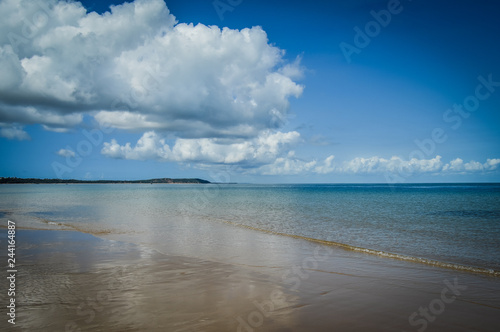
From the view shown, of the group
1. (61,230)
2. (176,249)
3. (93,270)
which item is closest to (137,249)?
(176,249)

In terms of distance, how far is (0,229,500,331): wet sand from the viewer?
6.30m

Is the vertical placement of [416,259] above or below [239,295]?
below

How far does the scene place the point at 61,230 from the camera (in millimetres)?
19672

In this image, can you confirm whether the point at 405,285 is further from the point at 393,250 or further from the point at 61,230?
the point at 61,230

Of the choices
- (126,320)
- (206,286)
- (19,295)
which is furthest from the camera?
(206,286)

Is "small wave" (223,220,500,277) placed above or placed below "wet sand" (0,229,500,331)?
below

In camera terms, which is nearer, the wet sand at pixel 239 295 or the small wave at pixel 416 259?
the wet sand at pixel 239 295

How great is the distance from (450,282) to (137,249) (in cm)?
1303

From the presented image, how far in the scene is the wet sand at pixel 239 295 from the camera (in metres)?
6.30

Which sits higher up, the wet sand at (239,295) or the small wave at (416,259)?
the wet sand at (239,295)

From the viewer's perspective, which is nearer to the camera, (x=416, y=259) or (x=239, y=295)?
(x=239, y=295)

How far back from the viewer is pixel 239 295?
26.2 ft

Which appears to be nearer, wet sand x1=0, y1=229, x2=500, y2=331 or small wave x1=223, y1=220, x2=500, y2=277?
wet sand x1=0, y1=229, x2=500, y2=331

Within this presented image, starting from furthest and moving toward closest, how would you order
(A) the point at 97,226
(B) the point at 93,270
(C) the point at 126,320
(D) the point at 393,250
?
(A) the point at 97,226, (D) the point at 393,250, (B) the point at 93,270, (C) the point at 126,320
